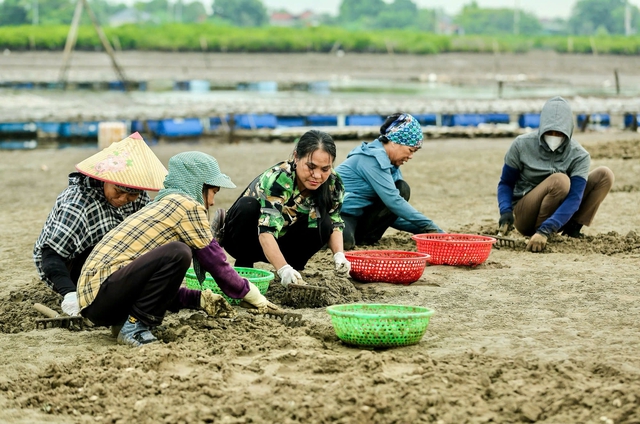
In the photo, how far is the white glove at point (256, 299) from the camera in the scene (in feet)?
15.0

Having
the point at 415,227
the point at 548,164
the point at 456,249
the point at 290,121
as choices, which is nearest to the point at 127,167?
the point at 456,249

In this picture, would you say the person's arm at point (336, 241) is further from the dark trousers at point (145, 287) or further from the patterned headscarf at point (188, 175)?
the dark trousers at point (145, 287)

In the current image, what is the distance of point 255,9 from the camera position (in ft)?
353

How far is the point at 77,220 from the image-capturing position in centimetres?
474

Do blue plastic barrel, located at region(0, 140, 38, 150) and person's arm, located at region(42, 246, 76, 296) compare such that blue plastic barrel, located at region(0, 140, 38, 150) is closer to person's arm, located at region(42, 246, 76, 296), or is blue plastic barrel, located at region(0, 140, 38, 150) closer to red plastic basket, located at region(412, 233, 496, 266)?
red plastic basket, located at region(412, 233, 496, 266)

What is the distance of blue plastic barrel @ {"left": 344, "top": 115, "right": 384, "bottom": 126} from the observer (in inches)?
818

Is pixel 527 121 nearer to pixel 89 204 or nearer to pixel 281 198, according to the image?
pixel 281 198

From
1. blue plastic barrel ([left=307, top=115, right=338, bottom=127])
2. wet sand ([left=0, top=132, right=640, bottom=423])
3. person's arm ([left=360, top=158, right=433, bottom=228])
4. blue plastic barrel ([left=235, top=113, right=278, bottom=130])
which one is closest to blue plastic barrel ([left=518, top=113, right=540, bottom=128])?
blue plastic barrel ([left=307, top=115, right=338, bottom=127])

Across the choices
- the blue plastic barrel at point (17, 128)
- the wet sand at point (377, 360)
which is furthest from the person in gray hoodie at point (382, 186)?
the blue plastic barrel at point (17, 128)

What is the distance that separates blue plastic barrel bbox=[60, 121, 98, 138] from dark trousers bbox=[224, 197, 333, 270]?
13.7 metres

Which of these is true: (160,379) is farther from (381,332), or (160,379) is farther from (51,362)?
(381,332)

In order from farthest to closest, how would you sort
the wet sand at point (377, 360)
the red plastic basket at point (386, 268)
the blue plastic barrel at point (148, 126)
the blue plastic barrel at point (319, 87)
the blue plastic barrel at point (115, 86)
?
the blue plastic barrel at point (319, 87) < the blue plastic barrel at point (115, 86) < the blue plastic barrel at point (148, 126) < the red plastic basket at point (386, 268) < the wet sand at point (377, 360)

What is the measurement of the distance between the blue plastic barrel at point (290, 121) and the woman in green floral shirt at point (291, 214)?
15725 millimetres

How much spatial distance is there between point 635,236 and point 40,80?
33363 millimetres
